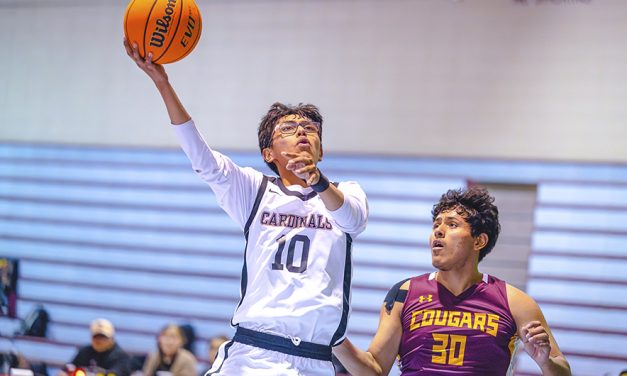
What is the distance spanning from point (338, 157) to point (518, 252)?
2212mm

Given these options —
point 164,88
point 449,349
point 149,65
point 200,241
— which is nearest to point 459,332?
point 449,349

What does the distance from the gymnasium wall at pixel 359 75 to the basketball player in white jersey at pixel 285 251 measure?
518cm

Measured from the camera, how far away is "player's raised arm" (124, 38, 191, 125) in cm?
428

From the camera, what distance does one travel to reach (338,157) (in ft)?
33.9

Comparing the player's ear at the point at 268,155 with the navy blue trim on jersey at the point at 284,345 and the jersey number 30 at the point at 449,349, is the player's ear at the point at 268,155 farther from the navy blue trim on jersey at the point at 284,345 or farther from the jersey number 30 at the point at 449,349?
the jersey number 30 at the point at 449,349

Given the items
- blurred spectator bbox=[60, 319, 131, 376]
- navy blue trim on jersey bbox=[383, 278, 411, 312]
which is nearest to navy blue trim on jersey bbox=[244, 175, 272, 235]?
navy blue trim on jersey bbox=[383, 278, 411, 312]

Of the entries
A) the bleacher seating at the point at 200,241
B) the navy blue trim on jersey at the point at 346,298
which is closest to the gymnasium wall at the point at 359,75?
the bleacher seating at the point at 200,241

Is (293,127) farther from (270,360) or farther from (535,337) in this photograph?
(535,337)

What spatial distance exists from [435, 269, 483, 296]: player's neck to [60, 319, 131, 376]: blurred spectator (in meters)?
4.52

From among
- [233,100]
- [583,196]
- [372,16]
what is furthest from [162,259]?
[583,196]

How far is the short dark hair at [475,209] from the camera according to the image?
520cm

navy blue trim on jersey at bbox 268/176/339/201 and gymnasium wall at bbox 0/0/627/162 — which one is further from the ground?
gymnasium wall at bbox 0/0/627/162

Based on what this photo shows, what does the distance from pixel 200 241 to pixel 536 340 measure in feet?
23.8

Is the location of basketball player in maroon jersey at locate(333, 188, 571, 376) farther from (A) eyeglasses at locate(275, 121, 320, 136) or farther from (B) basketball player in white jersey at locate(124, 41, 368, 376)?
(A) eyeglasses at locate(275, 121, 320, 136)
